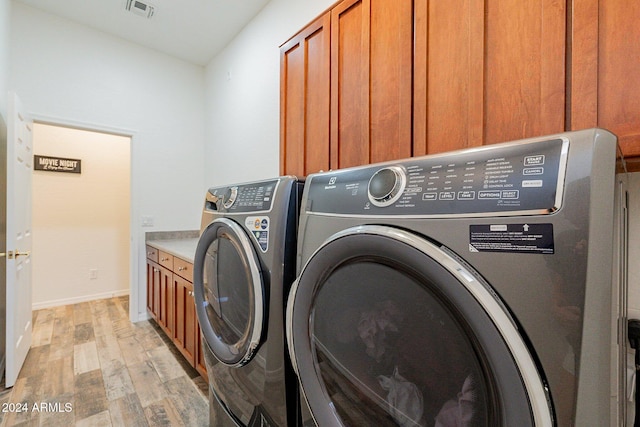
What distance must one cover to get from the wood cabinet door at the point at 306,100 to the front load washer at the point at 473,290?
64 centimetres

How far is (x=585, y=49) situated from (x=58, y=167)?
4.85 m

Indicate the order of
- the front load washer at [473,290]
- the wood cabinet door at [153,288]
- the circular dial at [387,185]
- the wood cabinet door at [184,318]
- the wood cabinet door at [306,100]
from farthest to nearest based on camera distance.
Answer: the wood cabinet door at [153,288], the wood cabinet door at [184,318], the wood cabinet door at [306,100], the circular dial at [387,185], the front load washer at [473,290]

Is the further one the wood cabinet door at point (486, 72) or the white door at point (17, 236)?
the white door at point (17, 236)

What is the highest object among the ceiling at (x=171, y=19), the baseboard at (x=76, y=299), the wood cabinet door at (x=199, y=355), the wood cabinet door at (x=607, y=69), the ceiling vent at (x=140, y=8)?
the ceiling at (x=171, y=19)

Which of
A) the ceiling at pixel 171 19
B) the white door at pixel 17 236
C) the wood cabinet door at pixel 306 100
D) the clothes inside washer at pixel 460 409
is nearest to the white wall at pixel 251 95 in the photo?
the ceiling at pixel 171 19

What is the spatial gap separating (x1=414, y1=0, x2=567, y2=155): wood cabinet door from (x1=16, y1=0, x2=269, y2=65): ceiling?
6.77 ft

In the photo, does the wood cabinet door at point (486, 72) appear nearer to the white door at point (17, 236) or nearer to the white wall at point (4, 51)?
the white door at point (17, 236)

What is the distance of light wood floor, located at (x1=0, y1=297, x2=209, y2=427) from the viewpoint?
160cm

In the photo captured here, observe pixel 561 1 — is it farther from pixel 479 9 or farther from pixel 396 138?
pixel 396 138

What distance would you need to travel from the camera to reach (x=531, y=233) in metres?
0.43

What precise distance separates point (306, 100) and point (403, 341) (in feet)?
3.91

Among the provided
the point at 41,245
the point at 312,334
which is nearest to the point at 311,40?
the point at 312,334

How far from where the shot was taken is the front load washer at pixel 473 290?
0.39m

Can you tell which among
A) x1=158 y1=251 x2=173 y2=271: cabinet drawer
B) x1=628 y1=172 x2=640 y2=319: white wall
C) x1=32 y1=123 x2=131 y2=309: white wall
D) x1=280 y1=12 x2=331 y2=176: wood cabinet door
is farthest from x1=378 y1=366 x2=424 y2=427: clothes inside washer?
x1=32 y1=123 x2=131 y2=309: white wall
